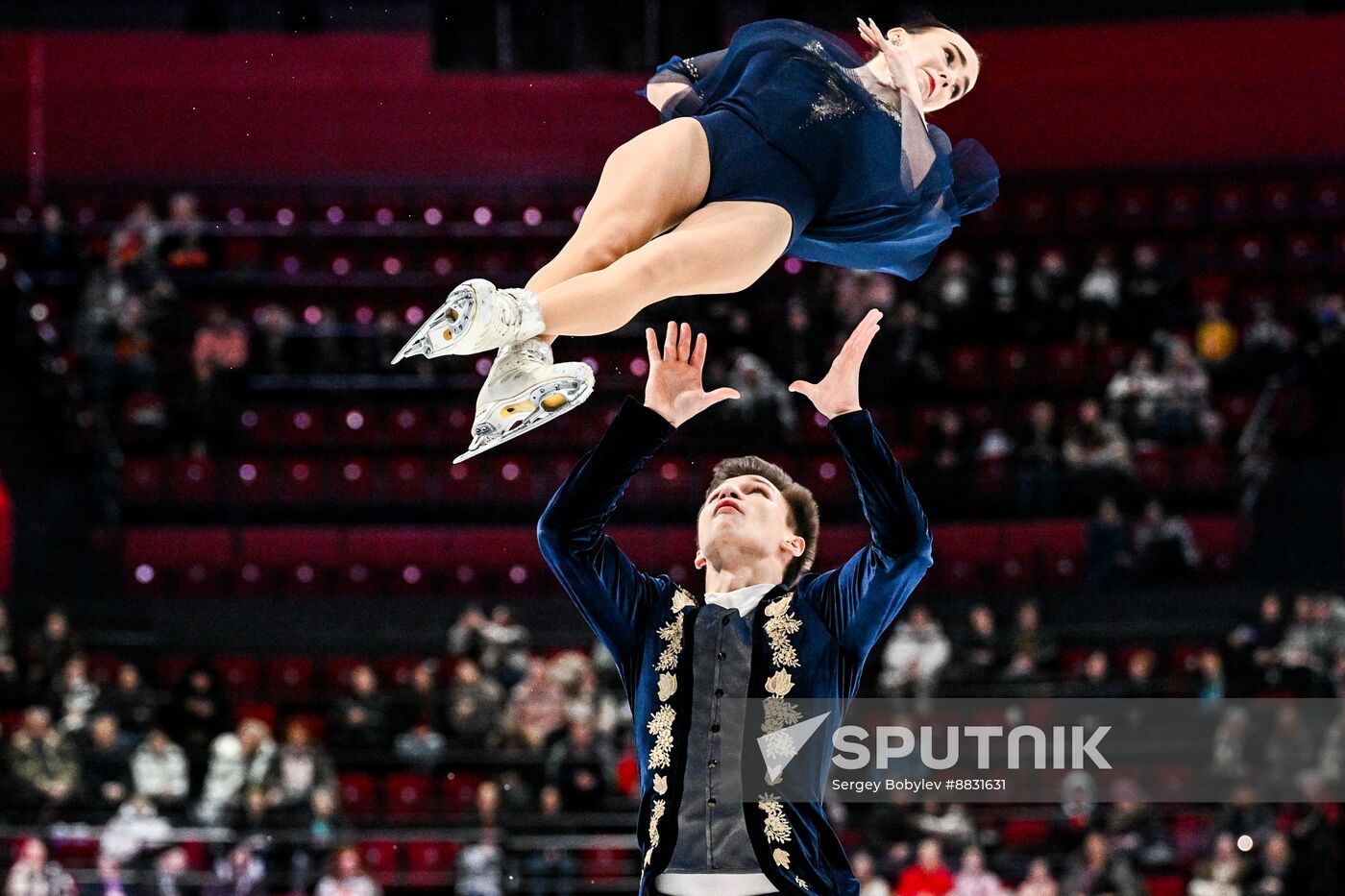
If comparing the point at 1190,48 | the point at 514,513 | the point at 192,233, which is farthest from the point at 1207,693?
the point at 192,233

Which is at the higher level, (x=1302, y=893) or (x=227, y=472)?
(x=227, y=472)

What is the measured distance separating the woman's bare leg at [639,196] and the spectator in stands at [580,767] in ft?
20.3

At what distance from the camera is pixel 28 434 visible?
13164 millimetres

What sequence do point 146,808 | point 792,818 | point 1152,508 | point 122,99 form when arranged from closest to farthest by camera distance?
point 792,818
point 146,808
point 1152,508
point 122,99

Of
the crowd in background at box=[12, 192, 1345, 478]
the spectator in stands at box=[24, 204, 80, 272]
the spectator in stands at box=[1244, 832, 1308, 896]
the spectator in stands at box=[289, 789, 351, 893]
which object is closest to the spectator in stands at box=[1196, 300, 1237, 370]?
the crowd in background at box=[12, 192, 1345, 478]

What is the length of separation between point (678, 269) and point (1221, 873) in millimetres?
6558

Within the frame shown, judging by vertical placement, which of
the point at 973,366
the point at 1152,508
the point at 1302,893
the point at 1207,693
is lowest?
the point at 1302,893

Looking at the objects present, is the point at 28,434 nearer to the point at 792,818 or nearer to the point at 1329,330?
the point at 1329,330

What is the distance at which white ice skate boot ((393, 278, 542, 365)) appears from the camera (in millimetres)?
3555

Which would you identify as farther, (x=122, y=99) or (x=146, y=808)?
(x=122, y=99)

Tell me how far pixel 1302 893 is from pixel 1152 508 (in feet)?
10.2

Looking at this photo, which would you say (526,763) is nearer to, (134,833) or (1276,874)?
(134,833)

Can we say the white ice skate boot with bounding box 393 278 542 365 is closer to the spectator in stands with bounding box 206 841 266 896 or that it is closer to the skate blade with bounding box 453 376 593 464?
the skate blade with bounding box 453 376 593 464

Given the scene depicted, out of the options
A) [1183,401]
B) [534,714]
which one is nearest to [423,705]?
[534,714]
